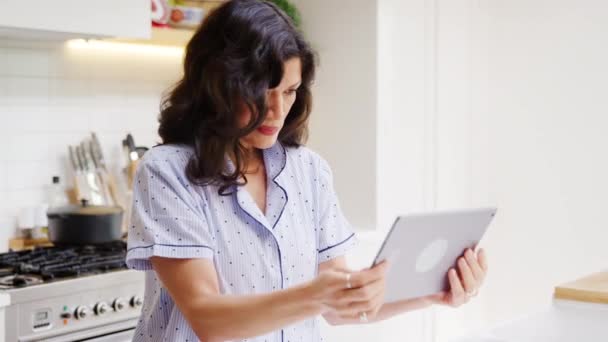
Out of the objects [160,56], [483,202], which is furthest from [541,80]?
[160,56]

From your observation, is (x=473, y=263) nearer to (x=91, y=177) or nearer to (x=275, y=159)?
(x=275, y=159)

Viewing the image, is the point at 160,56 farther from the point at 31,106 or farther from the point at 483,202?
the point at 483,202

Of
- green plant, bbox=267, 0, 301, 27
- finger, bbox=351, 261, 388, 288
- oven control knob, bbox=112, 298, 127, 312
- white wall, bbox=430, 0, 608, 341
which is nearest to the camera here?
finger, bbox=351, 261, 388, 288

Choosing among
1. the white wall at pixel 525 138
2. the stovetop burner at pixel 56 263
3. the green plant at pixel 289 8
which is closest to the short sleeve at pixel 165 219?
the stovetop burner at pixel 56 263

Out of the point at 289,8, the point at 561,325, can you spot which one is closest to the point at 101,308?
the point at 561,325

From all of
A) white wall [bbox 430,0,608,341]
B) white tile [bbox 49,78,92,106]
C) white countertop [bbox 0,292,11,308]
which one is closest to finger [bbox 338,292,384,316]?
white countertop [bbox 0,292,11,308]

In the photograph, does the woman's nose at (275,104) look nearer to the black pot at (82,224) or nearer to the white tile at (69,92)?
the black pot at (82,224)

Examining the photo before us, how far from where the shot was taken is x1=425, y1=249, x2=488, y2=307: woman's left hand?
1751 mm

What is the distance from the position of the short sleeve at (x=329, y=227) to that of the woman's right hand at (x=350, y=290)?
0.35 meters

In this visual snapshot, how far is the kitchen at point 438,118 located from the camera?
337 cm

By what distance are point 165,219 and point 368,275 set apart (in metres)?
0.38

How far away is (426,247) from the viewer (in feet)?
5.28

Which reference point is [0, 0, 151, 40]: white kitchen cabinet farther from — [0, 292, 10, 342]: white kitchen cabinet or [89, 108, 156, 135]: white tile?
[0, 292, 10, 342]: white kitchen cabinet

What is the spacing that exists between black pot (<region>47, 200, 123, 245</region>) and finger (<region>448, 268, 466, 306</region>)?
1593mm
